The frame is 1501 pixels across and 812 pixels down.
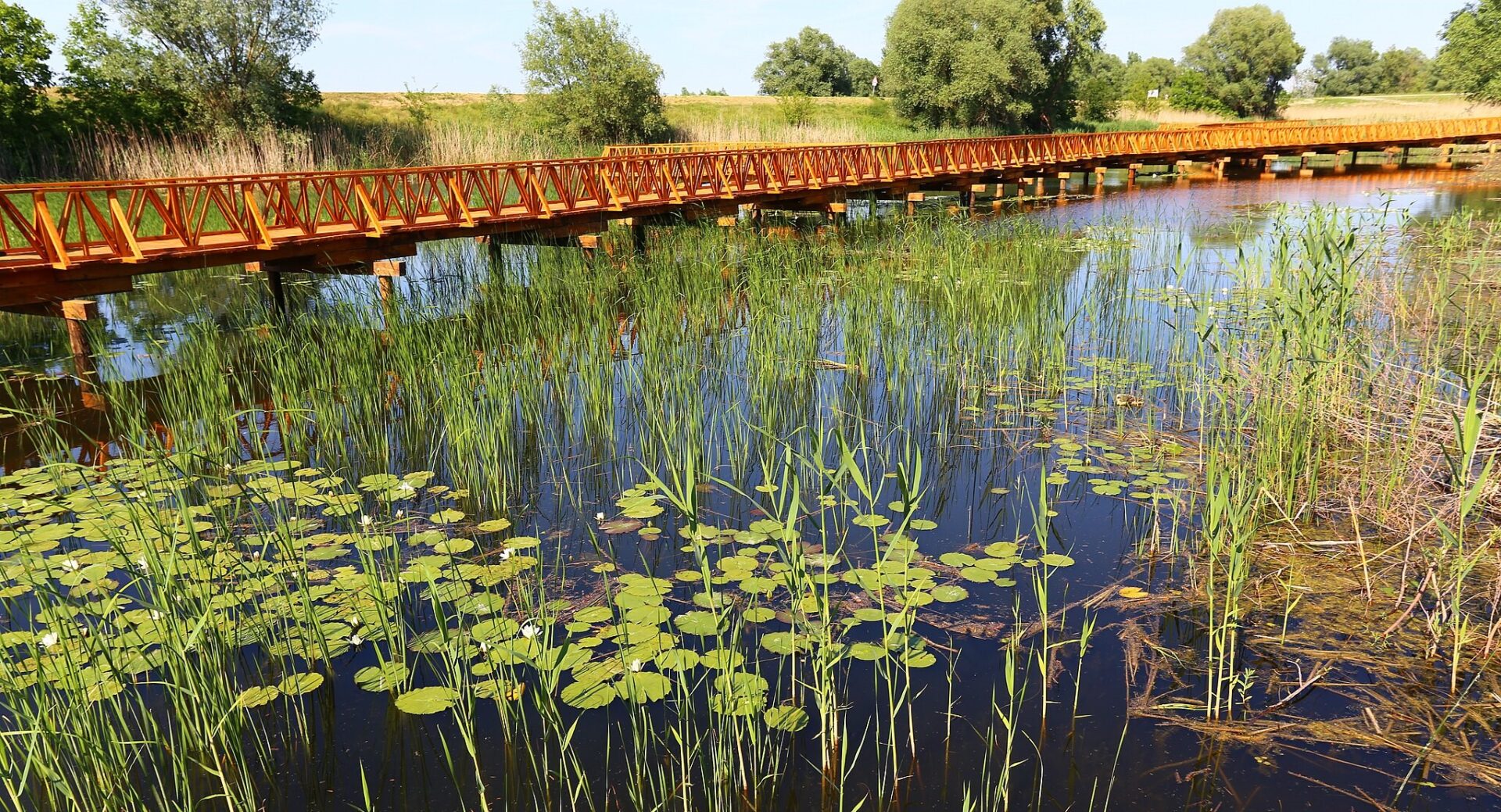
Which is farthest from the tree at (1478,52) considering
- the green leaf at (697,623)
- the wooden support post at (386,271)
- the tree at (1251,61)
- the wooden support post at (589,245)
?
the green leaf at (697,623)

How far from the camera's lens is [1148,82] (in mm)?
66438

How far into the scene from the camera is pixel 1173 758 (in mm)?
3051

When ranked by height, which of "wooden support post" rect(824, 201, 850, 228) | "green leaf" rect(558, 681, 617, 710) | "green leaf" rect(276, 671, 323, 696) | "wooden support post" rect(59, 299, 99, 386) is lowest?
"green leaf" rect(558, 681, 617, 710)

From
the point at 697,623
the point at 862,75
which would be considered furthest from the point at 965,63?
the point at 697,623

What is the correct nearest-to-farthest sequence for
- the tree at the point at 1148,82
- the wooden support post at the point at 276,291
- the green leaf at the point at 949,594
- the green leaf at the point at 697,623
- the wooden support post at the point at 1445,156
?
the green leaf at the point at 697,623 → the green leaf at the point at 949,594 → the wooden support post at the point at 276,291 → the wooden support post at the point at 1445,156 → the tree at the point at 1148,82

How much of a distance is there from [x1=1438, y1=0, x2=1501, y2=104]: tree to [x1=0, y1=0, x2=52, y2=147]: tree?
145 feet

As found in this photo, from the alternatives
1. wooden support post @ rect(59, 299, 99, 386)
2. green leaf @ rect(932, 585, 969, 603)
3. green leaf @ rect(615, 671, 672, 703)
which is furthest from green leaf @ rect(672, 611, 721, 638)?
wooden support post @ rect(59, 299, 99, 386)

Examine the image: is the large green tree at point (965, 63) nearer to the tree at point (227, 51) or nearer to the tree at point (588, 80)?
the tree at point (588, 80)

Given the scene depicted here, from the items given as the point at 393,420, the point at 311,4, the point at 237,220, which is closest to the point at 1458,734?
the point at 393,420

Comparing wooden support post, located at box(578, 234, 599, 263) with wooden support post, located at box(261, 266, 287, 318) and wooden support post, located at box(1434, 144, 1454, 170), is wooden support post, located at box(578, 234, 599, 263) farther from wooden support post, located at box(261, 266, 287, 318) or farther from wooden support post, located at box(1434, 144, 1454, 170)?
wooden support post, located at box(1434, 144, 1454, 170)

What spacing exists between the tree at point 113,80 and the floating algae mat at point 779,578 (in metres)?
20.9

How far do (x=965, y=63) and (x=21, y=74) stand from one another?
34.5 metres

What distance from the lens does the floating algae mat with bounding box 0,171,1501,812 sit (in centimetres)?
299

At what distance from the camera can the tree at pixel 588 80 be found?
33.5m
